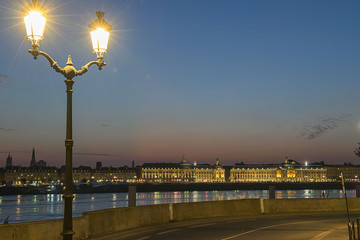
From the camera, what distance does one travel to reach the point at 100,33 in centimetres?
1149

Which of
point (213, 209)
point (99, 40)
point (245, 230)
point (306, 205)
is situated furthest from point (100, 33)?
point (306, 205)

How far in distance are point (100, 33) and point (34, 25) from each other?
68.0 inches

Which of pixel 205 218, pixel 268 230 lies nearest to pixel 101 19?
pixel 268 230

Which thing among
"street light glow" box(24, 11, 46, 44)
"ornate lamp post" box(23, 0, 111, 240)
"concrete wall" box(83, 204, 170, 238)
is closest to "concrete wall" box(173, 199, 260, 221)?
"concrete wall" box(83, 204, 170, 238)

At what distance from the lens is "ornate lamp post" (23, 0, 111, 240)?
33.8 ft

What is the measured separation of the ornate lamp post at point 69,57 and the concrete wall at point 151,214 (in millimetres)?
3211

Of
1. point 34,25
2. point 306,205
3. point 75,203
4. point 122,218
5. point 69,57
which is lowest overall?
point 75,203

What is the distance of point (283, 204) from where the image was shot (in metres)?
28.4

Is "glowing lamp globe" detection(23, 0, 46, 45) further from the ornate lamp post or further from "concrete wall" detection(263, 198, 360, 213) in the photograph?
"concrete wall" detection(263, 198, 360, 213)

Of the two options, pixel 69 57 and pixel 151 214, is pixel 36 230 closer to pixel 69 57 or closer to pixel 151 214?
pixel 69 57

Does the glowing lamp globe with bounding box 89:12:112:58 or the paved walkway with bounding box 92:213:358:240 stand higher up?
the glowing lamp globe with bounding box 89:12:112:58

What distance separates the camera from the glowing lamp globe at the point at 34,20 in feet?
33.7

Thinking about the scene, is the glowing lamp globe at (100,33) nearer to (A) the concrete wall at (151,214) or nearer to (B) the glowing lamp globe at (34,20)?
(B) the glowing lamp globe at (34,20)

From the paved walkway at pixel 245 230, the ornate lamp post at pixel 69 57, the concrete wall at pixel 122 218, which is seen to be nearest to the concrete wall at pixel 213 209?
the paved walkway at pixel 245 230
